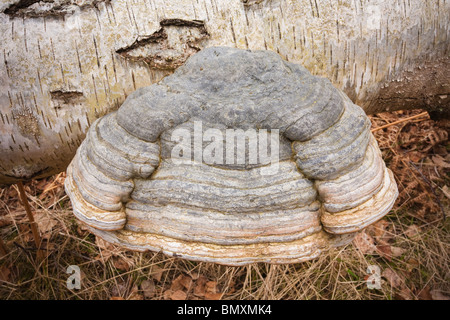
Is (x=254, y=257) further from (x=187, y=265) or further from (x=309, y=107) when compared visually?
(x=187, y=265)

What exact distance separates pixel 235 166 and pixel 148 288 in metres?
2.24

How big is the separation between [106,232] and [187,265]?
1.81m

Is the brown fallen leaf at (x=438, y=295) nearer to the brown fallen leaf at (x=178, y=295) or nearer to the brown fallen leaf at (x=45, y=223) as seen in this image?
the brown fallen leaf at (x=178, y=295)

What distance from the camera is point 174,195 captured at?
164cm

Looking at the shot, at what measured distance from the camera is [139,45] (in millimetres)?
1875

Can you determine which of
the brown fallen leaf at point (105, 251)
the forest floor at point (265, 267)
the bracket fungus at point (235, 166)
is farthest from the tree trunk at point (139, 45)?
the brown fallen leaf at point (105, 251)

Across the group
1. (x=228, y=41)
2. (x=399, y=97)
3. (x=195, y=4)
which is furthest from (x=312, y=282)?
(x=195, y=4)

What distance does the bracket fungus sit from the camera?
1.61 m

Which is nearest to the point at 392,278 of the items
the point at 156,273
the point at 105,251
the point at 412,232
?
the point at 412,232

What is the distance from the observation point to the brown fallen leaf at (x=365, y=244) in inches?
133

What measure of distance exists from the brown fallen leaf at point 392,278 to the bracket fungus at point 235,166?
1776 millimetres

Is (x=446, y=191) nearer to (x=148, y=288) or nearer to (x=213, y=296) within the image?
(x=213, y=296)

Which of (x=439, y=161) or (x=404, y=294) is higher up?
(x=439, y=161)

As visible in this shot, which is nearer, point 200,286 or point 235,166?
point 235,166
